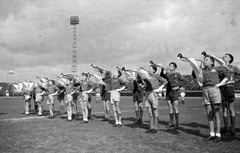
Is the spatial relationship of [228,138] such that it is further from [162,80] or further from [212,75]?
[162,80]

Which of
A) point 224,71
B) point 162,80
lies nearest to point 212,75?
point 224,71

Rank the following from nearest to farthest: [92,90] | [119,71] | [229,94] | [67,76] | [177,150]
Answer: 1. [177,150]
2. [229,94]
3. [119,71]
4. [92,90]
5. [67,76]

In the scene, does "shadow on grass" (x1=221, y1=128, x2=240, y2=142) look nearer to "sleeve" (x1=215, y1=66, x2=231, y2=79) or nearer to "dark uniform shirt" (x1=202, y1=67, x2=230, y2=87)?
"dark uniform shirt" (x1=202, y1=67, x2=230, y2=87)

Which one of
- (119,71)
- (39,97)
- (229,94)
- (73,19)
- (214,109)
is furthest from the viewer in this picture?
(73,19)

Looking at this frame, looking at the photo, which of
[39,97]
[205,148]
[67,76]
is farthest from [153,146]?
[39,97]

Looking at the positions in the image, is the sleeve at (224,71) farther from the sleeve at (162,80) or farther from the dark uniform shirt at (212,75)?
the sleeve at (162,80)

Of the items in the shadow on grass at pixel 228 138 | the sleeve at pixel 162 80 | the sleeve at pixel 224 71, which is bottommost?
the shadow on grass at pixel 228 138

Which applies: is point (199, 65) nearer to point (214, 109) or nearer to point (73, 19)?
point (214, 109)

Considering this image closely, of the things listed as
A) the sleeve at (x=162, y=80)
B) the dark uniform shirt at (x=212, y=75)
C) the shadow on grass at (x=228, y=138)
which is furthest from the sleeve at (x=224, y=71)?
the shadow on grass at (x=228, y=138)

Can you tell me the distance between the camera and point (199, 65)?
6.70m

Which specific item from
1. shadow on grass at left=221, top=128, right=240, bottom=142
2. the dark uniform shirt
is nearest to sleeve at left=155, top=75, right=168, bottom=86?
the dark uniform shirt

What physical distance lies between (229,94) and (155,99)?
94.0 inches

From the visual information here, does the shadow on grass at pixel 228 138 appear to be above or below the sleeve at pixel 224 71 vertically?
below

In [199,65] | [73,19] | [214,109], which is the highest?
[73,19]
